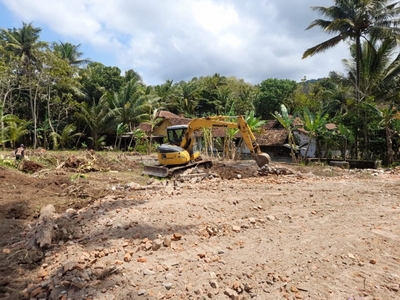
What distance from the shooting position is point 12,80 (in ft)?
80.0

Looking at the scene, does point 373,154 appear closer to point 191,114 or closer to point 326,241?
point 326,241

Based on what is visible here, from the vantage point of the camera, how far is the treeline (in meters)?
17.8

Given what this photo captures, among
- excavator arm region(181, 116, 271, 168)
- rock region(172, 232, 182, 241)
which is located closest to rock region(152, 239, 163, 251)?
rock region(172, 232, 182, 241)

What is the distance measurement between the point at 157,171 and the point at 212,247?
775 cm

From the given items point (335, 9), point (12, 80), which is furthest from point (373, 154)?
point (12, 80)

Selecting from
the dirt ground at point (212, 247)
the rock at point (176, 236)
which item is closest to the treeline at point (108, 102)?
the dirt ground at point (212, 247)

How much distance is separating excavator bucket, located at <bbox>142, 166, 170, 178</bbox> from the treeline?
8530 mm

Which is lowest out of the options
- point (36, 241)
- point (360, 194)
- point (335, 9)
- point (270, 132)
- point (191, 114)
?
point (36, 241)

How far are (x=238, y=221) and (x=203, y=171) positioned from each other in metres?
6.40

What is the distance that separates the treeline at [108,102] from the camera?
58.5 feet

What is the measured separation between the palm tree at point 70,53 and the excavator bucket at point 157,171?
81.6 ft

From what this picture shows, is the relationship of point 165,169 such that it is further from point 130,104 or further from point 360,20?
point 130,104

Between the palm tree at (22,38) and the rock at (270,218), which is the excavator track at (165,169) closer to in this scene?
the rock at (270,218)

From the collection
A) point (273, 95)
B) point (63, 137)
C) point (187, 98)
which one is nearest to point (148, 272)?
point (63, 137)
